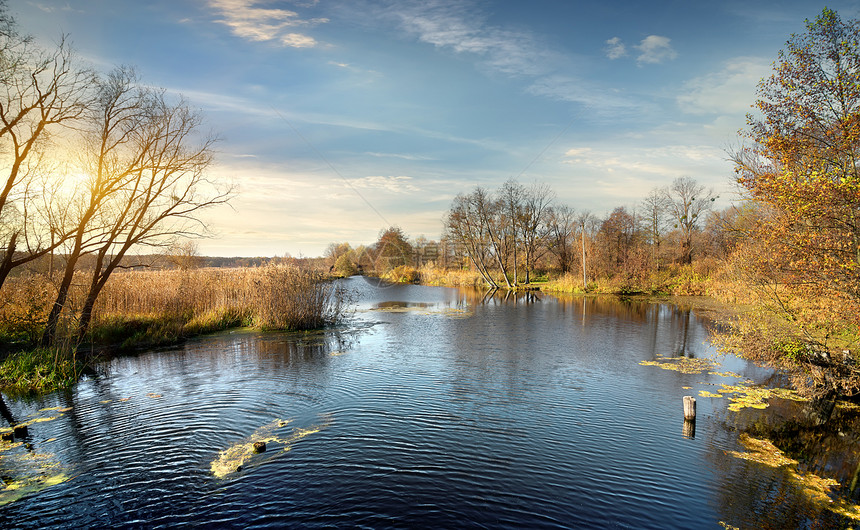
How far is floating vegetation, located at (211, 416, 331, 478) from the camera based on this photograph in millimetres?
6484

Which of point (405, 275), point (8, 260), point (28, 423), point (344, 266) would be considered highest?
point (344, 266)

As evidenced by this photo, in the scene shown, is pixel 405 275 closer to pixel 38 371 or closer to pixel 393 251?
pixel 393 251

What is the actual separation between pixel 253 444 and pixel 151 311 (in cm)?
1324

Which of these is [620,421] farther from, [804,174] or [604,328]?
[604,328]

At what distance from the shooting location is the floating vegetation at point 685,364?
12277mm

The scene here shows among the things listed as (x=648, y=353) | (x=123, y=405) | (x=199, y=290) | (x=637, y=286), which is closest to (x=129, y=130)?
(x=199, y=290)

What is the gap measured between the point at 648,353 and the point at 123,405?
1462 centimetres

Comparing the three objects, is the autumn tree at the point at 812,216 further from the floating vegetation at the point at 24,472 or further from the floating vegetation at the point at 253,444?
the floating vegetation at the point at 24,472

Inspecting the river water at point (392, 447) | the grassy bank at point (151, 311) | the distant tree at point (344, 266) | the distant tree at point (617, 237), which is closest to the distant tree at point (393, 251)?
the distant tree at point (344, 266)

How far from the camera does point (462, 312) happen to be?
2550cm

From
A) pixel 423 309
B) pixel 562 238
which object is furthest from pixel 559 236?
pixel 423 309

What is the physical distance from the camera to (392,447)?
7.30m

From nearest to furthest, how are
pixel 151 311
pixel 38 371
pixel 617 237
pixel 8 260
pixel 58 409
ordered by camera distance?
pixel 58 409
pixel 38 371
pixel 8 260
pixel 151 311
pixel 617 237

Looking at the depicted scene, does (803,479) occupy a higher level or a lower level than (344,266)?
lower
